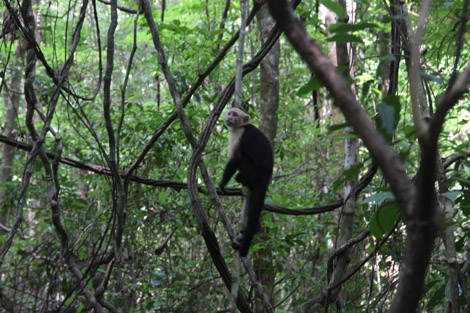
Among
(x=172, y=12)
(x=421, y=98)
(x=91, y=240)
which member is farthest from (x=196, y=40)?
(x=421, y=98)

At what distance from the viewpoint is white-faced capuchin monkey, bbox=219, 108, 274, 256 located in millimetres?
3207

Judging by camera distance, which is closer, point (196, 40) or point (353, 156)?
point (353, 156)

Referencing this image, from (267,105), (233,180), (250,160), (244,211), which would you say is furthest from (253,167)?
(233,180)

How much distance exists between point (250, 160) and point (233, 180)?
2.28 metres

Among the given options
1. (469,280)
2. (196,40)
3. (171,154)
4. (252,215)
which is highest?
(196,40)

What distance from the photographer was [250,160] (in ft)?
11.6

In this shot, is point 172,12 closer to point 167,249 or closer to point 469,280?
point 167,249

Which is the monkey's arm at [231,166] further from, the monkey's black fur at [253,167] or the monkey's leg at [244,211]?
the monkey's leg at [244,211]

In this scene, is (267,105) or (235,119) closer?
(235,119)

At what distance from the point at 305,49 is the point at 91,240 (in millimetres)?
5200

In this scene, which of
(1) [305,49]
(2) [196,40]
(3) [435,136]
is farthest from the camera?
(2) [196,40]

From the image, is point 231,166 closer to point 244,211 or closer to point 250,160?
point 250,160

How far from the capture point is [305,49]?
869 mm

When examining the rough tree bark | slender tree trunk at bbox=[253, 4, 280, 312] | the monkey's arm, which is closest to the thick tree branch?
the rough tree bark
